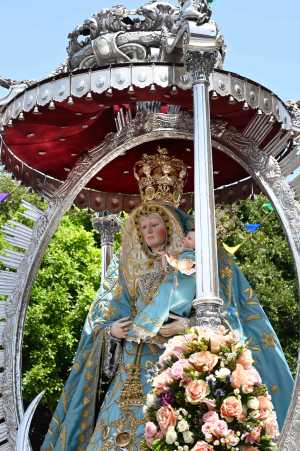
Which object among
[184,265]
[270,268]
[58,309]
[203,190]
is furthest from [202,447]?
[270,268]

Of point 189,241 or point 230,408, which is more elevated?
point 189,241

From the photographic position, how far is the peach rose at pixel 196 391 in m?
5.87

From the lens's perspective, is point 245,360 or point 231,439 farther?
point 245,360

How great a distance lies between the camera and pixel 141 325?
7586 mm

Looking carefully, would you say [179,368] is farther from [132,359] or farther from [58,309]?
[58,309]

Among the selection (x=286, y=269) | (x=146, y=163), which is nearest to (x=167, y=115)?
(x=146, y=163)

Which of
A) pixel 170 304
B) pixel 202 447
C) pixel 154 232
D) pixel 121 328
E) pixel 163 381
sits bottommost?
pixel 202 447

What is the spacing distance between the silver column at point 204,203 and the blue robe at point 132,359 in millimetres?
946

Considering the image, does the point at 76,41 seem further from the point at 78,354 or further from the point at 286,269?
the point at 286,269

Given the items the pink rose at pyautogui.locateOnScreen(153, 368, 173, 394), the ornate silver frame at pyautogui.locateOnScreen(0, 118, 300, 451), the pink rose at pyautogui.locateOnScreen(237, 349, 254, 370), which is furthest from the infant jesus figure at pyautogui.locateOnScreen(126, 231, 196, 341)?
the pink rose at pyautogui.locateOnScreen(237, 349, 254, 370)

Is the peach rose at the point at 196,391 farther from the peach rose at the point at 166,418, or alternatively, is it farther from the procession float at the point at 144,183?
the procession float at the point at 144,183

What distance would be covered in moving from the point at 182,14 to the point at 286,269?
14.4 meters

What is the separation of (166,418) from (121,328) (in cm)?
212

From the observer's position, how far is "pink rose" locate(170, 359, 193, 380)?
6.00m
